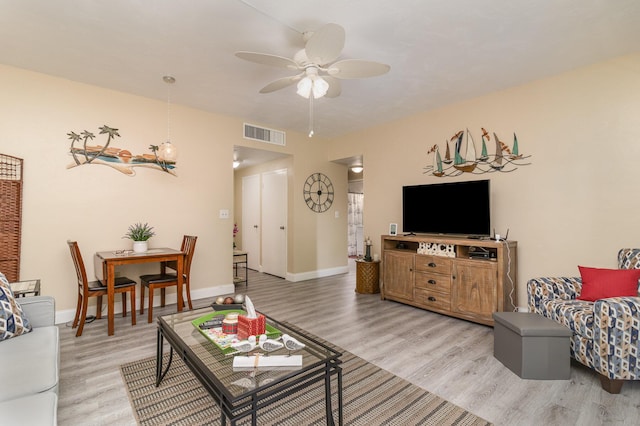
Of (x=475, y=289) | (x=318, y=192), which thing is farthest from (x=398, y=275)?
(x=318, y=192)

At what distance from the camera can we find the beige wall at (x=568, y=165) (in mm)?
2867

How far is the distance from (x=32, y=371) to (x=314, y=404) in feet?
4.88

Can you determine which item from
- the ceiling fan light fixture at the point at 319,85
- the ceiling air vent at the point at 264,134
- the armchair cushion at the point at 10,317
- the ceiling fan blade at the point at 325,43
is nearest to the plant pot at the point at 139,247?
the armchair cushion at the point at 10,317

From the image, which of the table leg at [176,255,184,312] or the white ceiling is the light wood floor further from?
the white ceiling

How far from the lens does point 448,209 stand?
3834 mm

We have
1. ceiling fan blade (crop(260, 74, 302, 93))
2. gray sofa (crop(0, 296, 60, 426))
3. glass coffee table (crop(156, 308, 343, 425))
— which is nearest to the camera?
gray sofa (crop(0, 296, 60, 426))

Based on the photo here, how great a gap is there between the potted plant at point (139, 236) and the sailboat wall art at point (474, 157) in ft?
12.5

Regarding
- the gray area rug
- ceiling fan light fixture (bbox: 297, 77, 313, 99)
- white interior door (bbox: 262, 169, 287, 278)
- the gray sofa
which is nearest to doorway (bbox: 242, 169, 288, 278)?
white interior door (bbox: 262, 169, 287, 278)

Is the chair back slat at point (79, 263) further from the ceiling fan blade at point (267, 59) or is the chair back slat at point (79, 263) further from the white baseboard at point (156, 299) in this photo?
the ceiling fan blade at point (267, 59)

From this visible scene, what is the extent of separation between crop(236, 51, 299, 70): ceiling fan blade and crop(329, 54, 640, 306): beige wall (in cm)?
262

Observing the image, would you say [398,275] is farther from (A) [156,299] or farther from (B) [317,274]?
(A) [156,299]

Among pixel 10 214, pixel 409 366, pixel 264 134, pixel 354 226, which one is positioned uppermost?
pixel 264 134

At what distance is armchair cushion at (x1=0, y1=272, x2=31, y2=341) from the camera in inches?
70.7

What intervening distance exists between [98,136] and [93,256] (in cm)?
144
